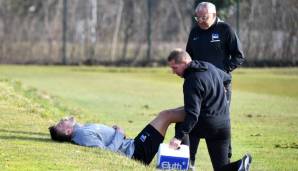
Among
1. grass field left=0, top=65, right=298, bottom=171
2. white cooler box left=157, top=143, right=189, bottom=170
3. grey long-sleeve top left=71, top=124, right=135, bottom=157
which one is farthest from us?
grey long-sleeve top left=71, top=124, right=135, bottom=157

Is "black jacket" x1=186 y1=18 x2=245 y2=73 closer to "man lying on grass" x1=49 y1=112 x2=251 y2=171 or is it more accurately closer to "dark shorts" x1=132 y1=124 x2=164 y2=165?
"man lying on grass" x1=49 y1=112 x2=251 y2=171

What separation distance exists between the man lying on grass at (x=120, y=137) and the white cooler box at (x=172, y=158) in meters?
0.59

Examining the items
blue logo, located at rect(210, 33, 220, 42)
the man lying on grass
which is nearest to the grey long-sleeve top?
the man lying on grass

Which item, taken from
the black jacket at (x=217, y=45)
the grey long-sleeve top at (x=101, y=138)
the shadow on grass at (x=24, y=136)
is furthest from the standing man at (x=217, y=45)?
the shadow on grass at (x=24, y=136)

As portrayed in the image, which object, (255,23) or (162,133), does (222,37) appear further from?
(255,23)

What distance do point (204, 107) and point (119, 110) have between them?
9.83 meters

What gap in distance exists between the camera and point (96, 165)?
10.3 metres

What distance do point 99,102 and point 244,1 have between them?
18516mm

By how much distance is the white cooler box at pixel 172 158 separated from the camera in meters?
10.6

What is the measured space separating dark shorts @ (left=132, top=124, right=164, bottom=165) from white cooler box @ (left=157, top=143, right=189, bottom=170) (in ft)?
2.41

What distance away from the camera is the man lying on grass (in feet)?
37.7

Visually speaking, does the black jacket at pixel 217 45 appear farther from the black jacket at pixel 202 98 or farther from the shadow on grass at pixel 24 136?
the shadow on grass at pixel 24 136

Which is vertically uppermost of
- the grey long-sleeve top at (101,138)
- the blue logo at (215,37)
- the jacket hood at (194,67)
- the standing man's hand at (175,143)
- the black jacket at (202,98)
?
the blue logo at (215,37)

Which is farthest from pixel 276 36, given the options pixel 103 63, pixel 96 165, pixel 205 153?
pixel 96 165
